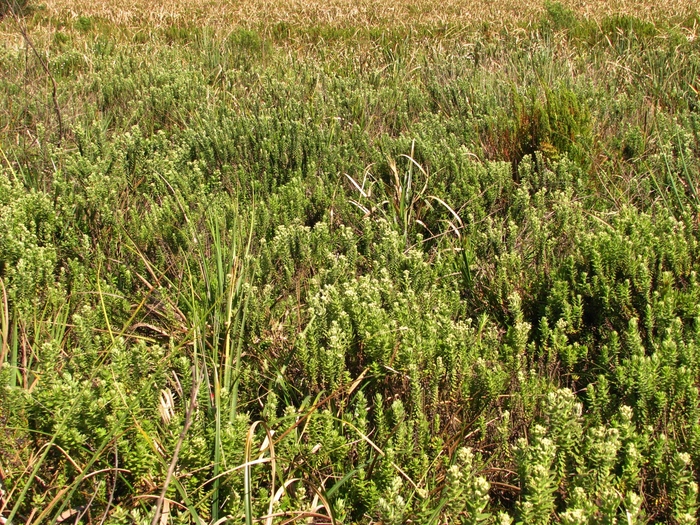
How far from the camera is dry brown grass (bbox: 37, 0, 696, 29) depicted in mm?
8492

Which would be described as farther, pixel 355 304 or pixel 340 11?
pixel 340 11

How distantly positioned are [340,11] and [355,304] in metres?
8.57

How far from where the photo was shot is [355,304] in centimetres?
232

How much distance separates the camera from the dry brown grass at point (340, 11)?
334 inches

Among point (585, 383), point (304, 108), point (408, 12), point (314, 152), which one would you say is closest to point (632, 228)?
point (585, 383)

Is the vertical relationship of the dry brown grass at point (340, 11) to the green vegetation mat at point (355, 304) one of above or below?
above

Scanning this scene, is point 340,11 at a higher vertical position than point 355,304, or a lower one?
higher

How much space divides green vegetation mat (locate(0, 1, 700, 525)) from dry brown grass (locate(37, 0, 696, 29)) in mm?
3484

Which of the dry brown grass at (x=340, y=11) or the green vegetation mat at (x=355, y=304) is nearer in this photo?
the green vegetation mat at (x=355, y=304)

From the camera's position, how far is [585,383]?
7.63 ft

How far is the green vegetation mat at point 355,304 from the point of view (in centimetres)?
179

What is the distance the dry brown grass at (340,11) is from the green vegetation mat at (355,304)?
11.4 feet

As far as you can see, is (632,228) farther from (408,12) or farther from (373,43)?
(408,12)

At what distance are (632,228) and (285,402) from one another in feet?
5.47
